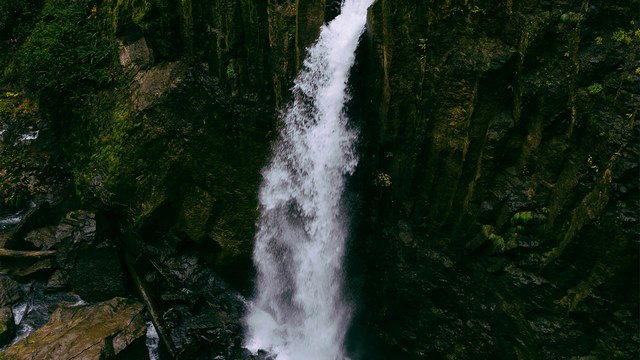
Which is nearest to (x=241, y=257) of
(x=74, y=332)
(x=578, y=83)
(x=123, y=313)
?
(x=123, y=313)

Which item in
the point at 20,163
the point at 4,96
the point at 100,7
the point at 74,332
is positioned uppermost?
the point at 100,7

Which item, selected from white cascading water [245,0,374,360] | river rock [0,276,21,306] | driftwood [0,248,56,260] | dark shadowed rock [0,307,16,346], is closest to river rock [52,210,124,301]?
driftwood [0,248,56,260]

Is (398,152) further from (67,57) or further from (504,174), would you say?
(67,57)

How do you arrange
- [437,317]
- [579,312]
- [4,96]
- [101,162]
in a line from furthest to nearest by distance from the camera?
1. [4,96]
2. [101,162]
3. [437,317]
4. [579,312]

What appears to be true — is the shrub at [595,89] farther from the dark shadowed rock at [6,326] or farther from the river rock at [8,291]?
the river rock at [8,291]

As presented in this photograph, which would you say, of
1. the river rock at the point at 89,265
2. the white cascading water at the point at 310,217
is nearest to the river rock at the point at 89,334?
the river rock at the point at 89,265

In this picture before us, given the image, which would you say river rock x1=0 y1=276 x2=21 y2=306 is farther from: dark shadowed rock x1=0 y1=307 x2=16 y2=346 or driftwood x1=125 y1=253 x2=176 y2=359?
driftwood x1=125 y1=253 x2=176 y2=359

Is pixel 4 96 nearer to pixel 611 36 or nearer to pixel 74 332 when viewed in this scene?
pixel 74 332
